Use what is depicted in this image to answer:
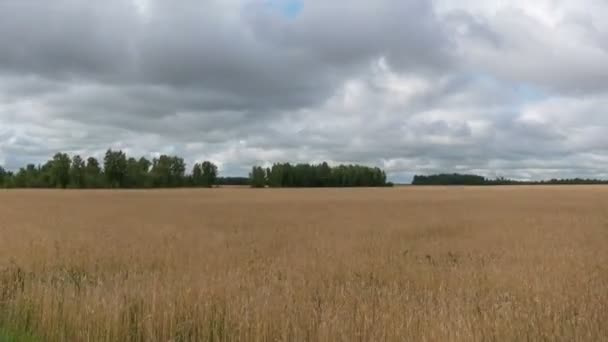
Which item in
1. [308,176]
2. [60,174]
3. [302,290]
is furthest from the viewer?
[308,176]

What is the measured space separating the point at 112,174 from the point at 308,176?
174 feet

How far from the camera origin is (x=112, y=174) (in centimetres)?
13950

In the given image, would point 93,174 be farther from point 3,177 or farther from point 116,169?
point 3,177

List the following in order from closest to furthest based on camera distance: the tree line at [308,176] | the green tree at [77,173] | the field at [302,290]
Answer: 1. the field at [302,290]
2. the green tree at [77,173]
3. the tree line at [308,176]

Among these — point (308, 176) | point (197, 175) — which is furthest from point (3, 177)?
point (308, 176)

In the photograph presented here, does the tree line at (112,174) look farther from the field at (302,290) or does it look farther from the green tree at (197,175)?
the field at (302,290)

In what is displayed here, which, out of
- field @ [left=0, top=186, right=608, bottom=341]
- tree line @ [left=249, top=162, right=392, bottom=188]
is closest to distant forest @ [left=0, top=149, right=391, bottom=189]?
tree line @ [left=249, top=162, right=392, bottom=188]

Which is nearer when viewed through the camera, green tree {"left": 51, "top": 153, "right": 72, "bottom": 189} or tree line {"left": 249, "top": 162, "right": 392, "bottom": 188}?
green tree {"left": 51, "top": 153, "right": 72, "bottom": 189}

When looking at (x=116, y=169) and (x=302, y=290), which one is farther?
(x=116, y=169)

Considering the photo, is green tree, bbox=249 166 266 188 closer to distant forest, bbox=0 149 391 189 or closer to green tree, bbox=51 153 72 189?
distant forest, bbox=0 149 391 189

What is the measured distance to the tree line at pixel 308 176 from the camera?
151 meters

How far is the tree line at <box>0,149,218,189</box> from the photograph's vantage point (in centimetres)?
13725

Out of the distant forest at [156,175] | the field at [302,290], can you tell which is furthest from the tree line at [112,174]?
the field at [302,290]

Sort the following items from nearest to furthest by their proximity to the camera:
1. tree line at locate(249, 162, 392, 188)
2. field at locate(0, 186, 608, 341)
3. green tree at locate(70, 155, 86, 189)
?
field at locate(0, 186, 608, 341)
green tree at locate(70, 155, 86, 189)
tree line at locate(249, 162, 392, 188)
